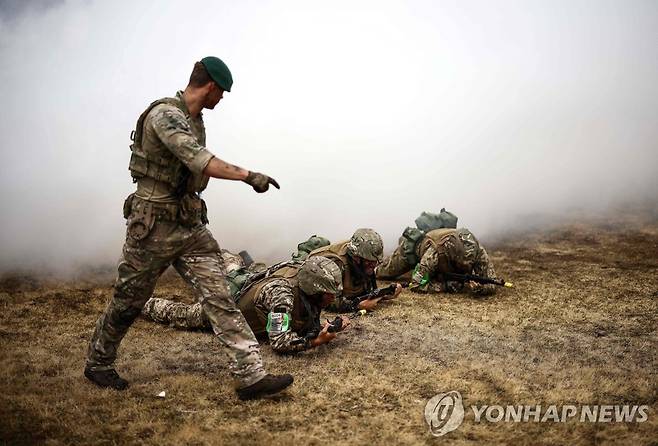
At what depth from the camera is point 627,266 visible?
8.01m

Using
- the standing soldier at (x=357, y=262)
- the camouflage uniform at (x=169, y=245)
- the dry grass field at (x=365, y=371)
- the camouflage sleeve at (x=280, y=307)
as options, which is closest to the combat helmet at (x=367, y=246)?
the standing soldier at (x=357, y=262)

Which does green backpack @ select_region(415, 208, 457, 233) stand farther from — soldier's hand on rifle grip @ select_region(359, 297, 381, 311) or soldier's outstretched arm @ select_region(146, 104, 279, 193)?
soldier's outstretched arm @ select_region(146, 104, 279, 193)

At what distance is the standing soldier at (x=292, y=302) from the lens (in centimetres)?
463

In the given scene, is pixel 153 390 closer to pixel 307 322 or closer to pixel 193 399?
pixel 193 399

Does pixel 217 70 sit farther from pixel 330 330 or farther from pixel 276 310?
pixel 330 330

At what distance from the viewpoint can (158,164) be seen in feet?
12.1

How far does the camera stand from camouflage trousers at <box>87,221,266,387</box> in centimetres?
374

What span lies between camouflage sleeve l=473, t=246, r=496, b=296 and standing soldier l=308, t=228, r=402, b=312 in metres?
1.23

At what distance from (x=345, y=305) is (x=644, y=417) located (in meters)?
3.03

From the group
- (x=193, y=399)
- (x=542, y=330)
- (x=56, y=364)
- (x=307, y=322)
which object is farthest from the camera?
(x=542, y=330)

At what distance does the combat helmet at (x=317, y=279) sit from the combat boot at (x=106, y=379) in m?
1.56

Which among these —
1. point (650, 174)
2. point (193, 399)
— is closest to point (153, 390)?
point (193, 399)
